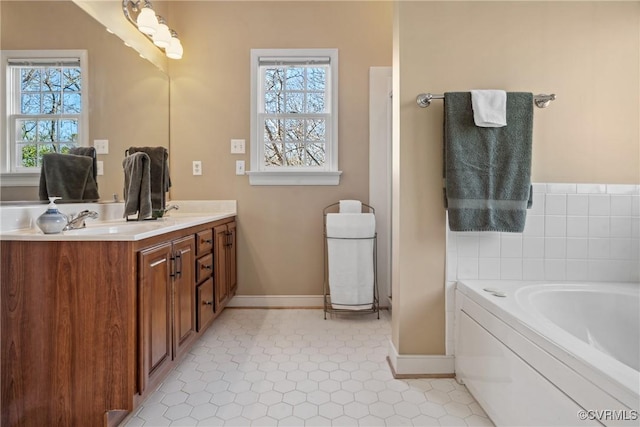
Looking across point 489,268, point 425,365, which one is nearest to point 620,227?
point 489,268

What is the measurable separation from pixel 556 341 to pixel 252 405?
117 centimetres

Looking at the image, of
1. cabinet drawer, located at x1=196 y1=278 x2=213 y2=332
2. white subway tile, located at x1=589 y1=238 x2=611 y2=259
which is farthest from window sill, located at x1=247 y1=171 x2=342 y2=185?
white subway tile, located at x1=589 y1=238 x2=611 y2=259

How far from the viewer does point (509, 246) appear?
61.5 inches

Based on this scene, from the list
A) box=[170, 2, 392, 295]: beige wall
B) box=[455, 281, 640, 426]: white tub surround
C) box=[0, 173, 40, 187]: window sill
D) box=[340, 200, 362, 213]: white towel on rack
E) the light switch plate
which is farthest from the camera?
box=[170, 2, 392, 295]: beige wall

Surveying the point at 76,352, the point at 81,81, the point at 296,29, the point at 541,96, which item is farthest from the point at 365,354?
the point at 296,29

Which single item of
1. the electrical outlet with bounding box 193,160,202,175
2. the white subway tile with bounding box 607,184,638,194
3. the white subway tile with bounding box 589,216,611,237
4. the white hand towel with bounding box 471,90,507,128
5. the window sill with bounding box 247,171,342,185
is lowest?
the white subway tile with bounding box 589,216,611,237

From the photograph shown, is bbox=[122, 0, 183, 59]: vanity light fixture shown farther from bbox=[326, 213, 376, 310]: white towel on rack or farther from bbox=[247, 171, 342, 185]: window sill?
bbox=[326, 213, 376, 310]: white towel on rack

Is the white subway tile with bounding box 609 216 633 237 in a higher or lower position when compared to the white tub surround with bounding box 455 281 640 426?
higher

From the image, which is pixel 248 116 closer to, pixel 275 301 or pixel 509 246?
pixel 275 301

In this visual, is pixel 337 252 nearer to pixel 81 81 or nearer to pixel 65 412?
pixel 65 412

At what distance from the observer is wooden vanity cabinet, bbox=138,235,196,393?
3.82 ft

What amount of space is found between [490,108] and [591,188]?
0.70 m

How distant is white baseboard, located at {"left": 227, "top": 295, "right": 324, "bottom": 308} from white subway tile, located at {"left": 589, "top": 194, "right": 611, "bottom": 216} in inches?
72.6

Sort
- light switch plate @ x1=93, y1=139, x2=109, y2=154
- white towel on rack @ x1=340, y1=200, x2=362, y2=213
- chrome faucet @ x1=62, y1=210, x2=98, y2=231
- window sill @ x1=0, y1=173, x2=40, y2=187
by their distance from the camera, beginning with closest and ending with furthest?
window sill @ x1=0, y1=173, x2=40, y2=187, chrome faucet @ x1=62, y1=210, x2=98, y2=231, light switch plate @ x1=93, y1=139, x2=109, y2=154, white towel on rack @ x1=340, y1=200, x2=362, y2=213
